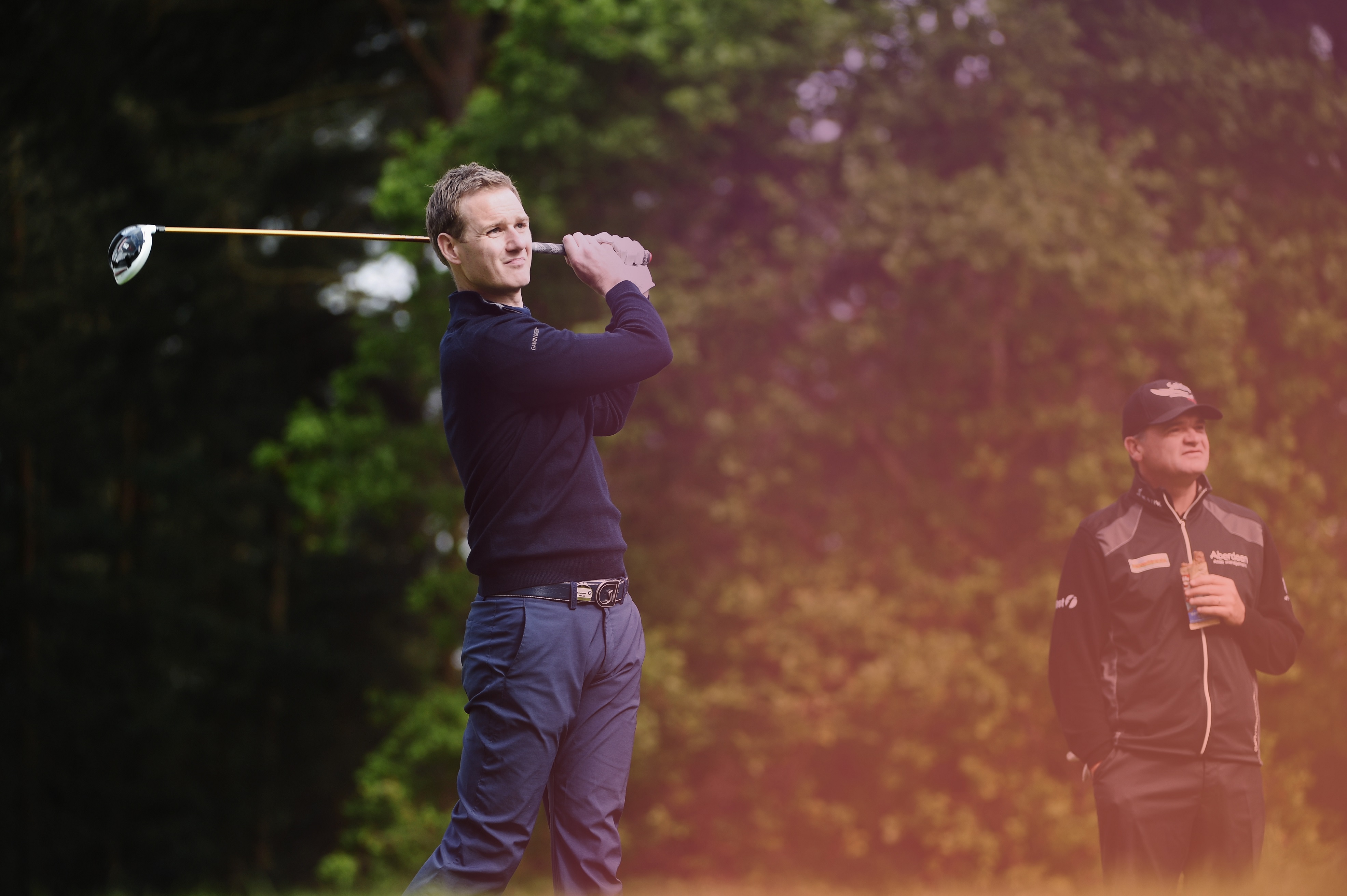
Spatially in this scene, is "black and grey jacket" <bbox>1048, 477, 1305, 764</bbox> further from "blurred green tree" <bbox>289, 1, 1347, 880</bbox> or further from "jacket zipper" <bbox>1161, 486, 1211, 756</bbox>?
"blurred green tree" <bbox>289, 1, 1347, 880</bbox>

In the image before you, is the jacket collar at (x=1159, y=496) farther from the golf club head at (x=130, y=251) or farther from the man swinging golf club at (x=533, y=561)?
the golf club head at (x=130, y=251)

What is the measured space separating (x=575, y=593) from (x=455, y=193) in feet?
3.42

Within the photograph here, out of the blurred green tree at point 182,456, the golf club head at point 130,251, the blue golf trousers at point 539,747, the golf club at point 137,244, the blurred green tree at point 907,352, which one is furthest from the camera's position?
the blurred green tree at point 182,456

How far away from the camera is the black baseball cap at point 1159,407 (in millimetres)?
3535

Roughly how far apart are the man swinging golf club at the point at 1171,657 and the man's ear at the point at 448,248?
1935 mm

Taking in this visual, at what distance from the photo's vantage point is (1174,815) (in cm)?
343

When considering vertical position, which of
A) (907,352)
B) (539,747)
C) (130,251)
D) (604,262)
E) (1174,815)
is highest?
(907,352)

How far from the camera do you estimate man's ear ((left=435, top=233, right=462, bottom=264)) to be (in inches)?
123

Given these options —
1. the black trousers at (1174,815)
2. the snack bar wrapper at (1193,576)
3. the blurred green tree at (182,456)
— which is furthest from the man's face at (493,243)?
the blurred green tree at (182,456)

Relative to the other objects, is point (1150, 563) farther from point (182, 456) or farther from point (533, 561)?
point (182, 456)

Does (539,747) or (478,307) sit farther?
(478,307)

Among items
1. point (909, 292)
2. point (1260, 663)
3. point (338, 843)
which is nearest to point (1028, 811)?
point (909, 292)

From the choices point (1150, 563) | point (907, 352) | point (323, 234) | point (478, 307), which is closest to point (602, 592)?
point (478, 307)

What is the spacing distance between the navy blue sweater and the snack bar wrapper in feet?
5.30
